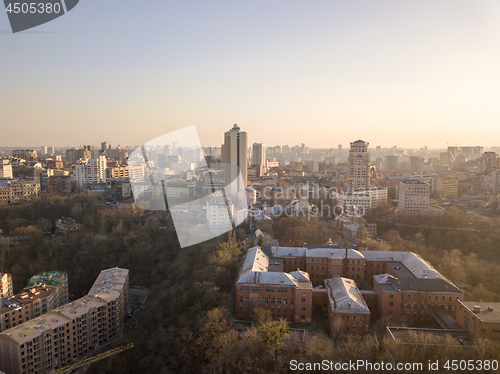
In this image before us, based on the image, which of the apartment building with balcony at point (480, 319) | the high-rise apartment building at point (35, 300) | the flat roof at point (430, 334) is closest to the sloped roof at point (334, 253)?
the apartment building with balcony at point (480, 319)

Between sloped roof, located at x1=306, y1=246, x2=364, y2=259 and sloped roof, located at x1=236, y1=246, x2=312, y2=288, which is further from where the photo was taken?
sloped roof, located at x1=306, y1=246, x2=364, y2=259

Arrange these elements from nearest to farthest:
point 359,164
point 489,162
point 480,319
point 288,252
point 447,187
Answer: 1. point 480,319
2. point 288,252
3. point 447,187
4. point 359,164
5. point 489,162

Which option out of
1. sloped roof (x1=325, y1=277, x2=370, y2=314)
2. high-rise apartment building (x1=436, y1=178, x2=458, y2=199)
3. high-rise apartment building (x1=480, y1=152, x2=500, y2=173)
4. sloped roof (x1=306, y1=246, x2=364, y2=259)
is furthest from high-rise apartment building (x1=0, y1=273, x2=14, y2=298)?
high-rise apartment building (x1=480, y1=152, x2=500, y2=173)

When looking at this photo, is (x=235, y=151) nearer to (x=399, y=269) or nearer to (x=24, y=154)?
(x=399, y=269)

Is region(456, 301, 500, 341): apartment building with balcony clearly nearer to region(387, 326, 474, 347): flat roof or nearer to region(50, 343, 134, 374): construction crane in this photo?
region(387, 326, 474, 347): flat roof

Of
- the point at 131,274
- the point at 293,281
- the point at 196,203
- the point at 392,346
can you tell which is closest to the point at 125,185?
the point at 196,203

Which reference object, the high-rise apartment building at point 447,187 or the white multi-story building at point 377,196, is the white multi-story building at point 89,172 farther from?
the high-rise apartment building at point 447,187

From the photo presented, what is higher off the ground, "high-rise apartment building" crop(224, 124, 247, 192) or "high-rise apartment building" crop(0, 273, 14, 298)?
"high-rise apartment building" crop(224, 124, 247, 192)

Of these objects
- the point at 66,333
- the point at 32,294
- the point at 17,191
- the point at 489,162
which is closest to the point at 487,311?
the point at 66,333
